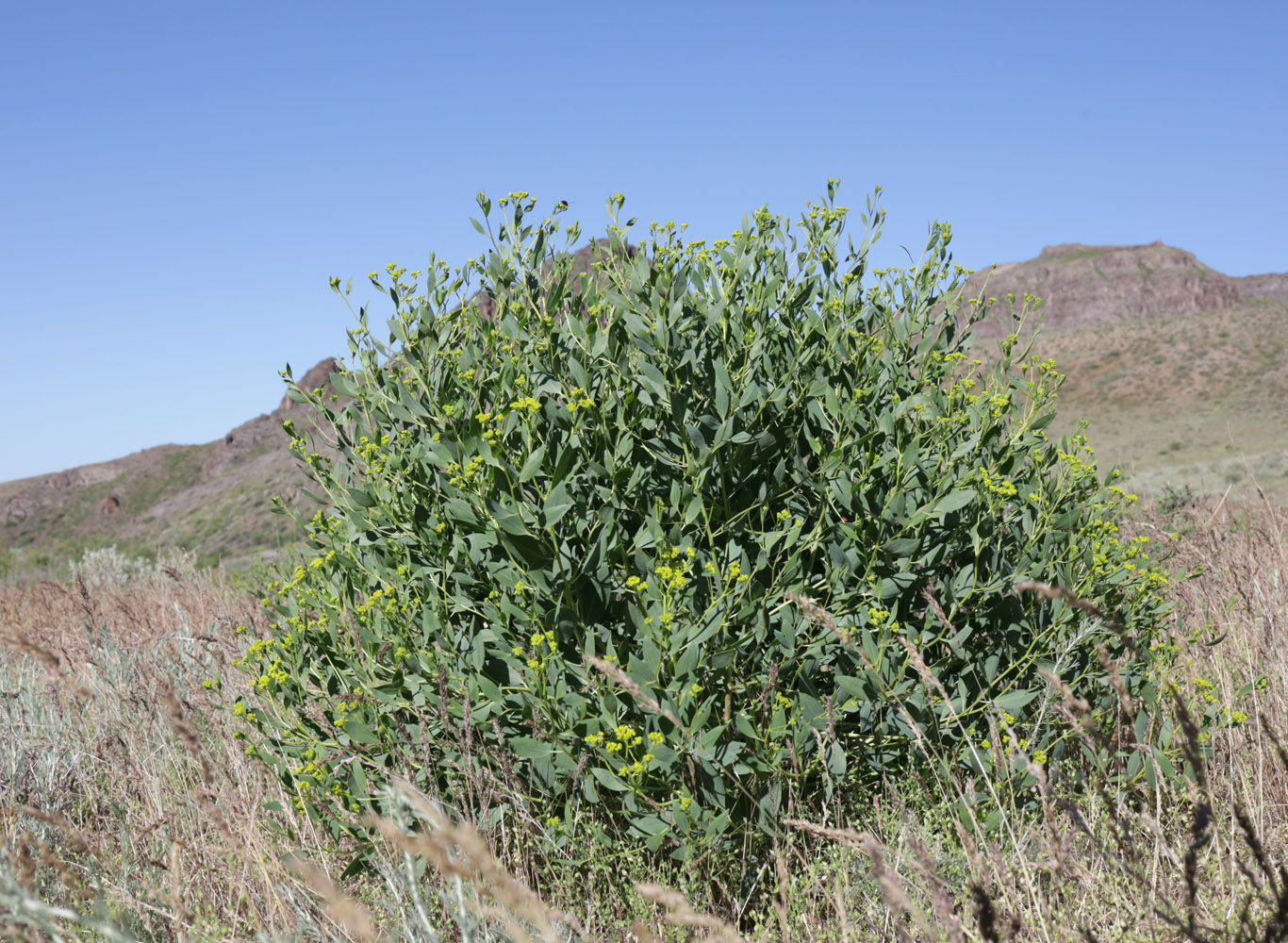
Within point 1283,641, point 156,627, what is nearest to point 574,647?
point 1283,641

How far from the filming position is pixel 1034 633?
2.52 m

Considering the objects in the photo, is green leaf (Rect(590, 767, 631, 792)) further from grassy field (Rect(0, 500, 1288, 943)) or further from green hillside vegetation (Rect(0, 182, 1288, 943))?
grassy field (Rect(0, 500, 1288, 943))

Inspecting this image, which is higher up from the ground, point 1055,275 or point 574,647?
point 1055,275

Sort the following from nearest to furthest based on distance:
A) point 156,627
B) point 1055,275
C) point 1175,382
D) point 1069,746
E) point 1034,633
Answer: point 1034,633 < point 1069,746 < point 156,627 < point 1175,382 < point 1055,275

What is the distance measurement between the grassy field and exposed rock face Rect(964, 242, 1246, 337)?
83.5m

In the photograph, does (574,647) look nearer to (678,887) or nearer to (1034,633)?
(678,887)

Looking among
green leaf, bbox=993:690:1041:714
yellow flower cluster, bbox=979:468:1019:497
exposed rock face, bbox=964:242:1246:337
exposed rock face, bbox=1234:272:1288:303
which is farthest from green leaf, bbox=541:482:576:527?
exposed rock face, bbox=1234:272:1288:303

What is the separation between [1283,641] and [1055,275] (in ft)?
297

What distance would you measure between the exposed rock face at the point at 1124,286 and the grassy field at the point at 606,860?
8347 cm

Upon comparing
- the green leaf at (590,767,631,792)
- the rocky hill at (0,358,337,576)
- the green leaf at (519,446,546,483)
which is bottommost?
the green leaf at (590,767,631,792)

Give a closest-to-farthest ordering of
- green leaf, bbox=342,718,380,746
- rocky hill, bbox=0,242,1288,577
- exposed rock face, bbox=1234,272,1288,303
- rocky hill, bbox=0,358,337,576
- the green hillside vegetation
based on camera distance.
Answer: the green hillside vegetation
green leaf, bbox=342,718,380,746
rocky hill, bbox=0,242,1288,577
rocky hill, bbox=0,358,337,576
exposed rock face, bbox=1234,272,1288,303

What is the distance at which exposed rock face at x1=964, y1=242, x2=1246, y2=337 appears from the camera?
79625 mm

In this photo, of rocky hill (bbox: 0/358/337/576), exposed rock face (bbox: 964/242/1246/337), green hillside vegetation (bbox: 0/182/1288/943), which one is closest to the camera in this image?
green hillside vegetation (bbox: 0/182/1288/943)

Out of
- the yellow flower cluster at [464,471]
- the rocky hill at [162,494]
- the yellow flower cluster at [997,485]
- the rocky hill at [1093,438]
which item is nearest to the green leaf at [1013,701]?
the yellow flower cluster at [997,485]
